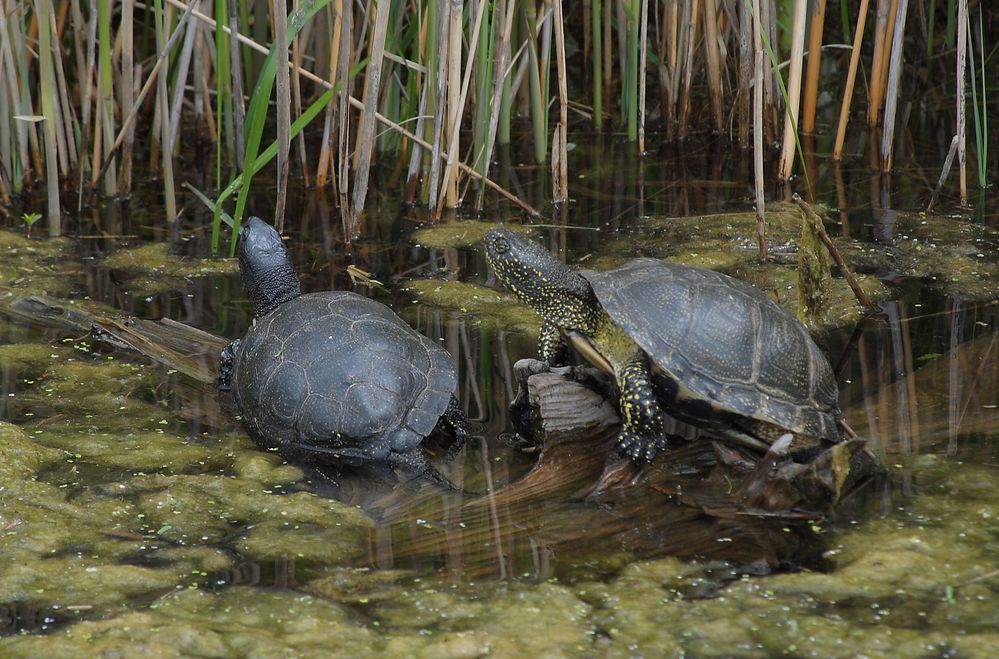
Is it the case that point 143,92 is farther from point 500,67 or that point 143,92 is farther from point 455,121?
point 500,67

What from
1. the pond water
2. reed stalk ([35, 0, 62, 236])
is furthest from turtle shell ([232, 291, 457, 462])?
reed stalk ([35, 0, 62, 236])

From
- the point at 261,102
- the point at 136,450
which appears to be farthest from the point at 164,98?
the point at 136,450

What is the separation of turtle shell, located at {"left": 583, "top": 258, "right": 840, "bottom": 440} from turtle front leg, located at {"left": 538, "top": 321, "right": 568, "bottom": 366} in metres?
0.41

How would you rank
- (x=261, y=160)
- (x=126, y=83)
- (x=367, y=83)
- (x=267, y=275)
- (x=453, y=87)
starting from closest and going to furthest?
(x=267, y=275) → (x=261, y=160) → (x=367, y=83) → (x=453, y=87) → (x=126, y=83)

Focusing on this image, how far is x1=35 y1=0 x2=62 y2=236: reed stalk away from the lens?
17.0ft

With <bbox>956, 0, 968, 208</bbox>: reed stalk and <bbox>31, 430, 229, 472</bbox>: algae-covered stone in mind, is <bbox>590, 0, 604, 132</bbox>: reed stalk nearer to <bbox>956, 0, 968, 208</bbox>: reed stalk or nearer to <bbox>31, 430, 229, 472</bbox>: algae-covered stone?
<bbox>956, 0, 968, 208</bbox>: reed stalk

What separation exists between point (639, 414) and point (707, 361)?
0.27m

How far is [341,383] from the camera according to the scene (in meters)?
3.61

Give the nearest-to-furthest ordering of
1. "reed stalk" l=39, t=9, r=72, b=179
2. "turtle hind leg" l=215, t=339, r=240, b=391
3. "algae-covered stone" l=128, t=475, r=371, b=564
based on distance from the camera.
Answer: "algae-covered stone" l=128, t=475, r=371, b=564, "turtle hind leg" l=215, t=339, r=240, b=391, "reed stalk" l=39, t=9, r=72, b=179

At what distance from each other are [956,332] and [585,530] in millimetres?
2106

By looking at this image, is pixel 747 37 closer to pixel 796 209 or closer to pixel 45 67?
pixel 796 209

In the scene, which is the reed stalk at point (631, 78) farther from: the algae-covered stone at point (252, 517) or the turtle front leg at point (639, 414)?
the algae-covered stone at point (252, 517)

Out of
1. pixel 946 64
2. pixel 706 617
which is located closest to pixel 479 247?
pixel 706 617

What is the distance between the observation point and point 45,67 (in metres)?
5.31
